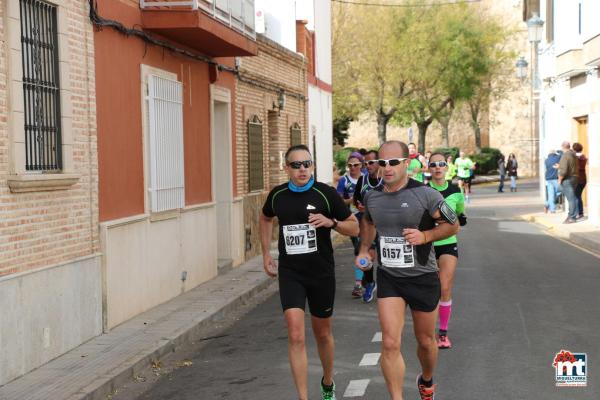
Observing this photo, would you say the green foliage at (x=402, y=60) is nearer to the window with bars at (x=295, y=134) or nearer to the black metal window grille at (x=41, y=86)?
the window with bars at (x=295, y=134)

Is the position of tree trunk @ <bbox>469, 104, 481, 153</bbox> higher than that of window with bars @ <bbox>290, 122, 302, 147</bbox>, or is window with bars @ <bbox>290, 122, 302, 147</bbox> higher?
tree trunk @ <bbox>469, 104, 481, 153</bbox>

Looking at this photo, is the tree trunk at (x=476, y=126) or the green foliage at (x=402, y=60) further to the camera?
the tree trunk at (x=476, y=126)

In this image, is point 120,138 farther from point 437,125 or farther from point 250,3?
point 437,125

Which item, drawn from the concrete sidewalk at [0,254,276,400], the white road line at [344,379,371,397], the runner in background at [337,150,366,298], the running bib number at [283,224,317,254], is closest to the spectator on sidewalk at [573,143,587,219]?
the concrete sidewalk at [0,254,276,400]

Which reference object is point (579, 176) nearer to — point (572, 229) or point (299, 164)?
point (572, 229)

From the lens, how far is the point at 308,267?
7125 mm

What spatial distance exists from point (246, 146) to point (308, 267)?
11462 mm

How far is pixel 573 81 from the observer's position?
2808cm

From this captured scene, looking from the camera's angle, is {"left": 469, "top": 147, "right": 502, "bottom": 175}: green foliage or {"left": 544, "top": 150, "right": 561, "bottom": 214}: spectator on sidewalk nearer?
{"left": 544, "top": 150, "right": 561, "bottom": 214}: spectator on sidewalk

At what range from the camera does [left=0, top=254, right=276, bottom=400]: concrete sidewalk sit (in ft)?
25.2

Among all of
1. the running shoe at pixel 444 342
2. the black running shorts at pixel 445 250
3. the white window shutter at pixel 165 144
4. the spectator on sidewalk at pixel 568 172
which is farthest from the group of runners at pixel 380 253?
the spectator on sidewalk at pixel 568 172

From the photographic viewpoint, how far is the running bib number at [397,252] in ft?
21.7

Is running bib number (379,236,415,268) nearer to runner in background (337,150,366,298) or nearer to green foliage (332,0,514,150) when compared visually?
runner in background (337,150,366,298)

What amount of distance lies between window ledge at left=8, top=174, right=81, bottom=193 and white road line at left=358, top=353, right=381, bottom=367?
10.7 feet
